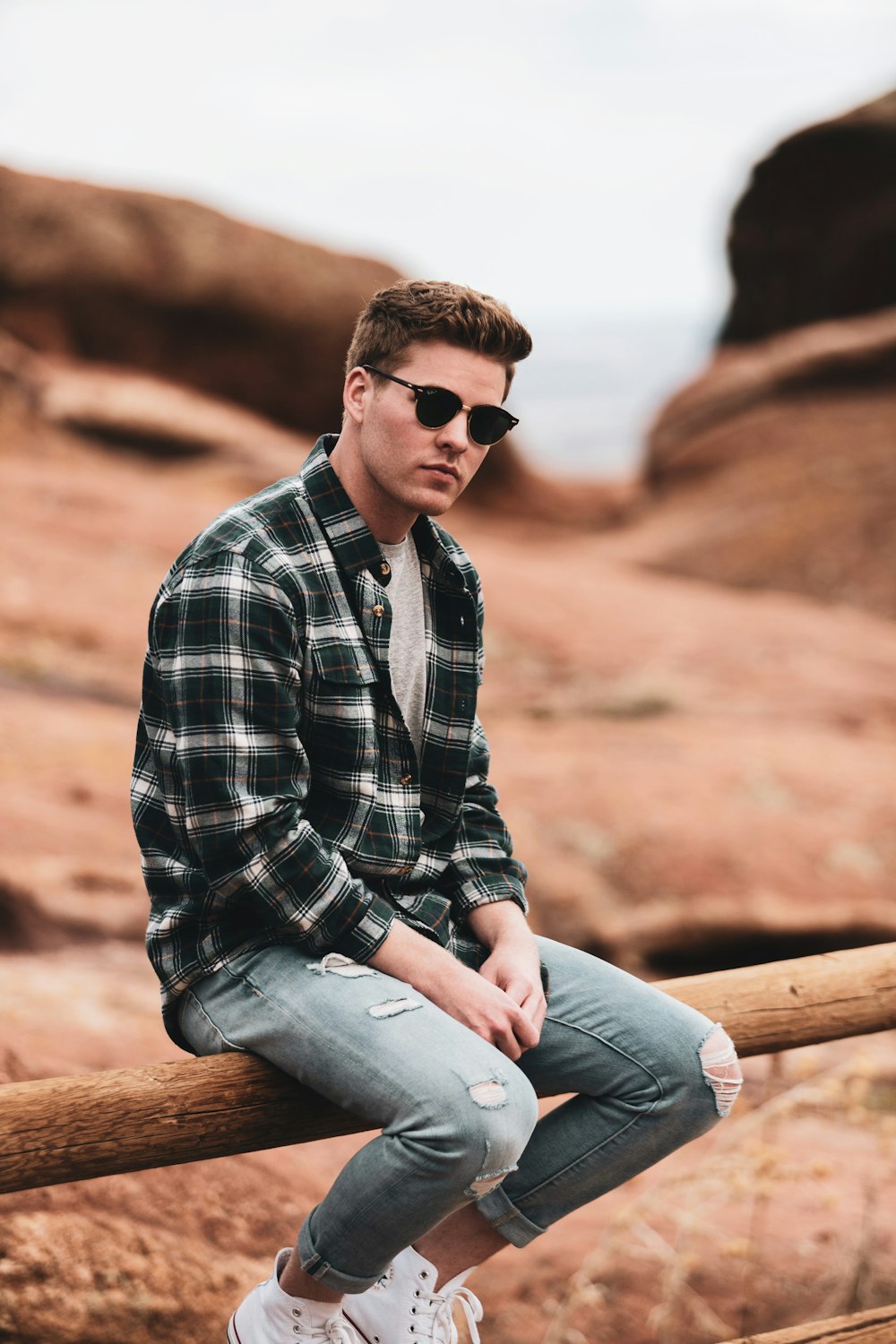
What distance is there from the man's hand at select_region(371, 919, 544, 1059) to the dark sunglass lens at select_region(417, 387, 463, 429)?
925mm

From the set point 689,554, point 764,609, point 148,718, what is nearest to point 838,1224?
point 148,718

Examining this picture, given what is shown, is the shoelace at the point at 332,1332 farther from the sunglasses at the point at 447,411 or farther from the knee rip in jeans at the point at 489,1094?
the sunglasses at the point at 447,411

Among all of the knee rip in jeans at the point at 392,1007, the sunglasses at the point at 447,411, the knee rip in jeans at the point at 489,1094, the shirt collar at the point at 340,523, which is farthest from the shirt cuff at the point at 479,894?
the sunglasses at the point at 447,411

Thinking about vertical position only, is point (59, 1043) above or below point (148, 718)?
below

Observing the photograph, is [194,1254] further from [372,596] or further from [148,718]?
[372,596]

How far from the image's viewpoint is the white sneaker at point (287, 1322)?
84.8 inches

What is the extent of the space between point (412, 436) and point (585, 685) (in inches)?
251

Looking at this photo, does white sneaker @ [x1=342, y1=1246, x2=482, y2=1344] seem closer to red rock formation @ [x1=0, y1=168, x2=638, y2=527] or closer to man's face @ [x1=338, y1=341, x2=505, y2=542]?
man's face @ [x1=338, y1=341, x2=505, y2=542]

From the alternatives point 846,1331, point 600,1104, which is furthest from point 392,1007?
point 846,1331

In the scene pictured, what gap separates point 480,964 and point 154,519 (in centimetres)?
772

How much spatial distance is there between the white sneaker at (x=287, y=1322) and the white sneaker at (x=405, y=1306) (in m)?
0.09

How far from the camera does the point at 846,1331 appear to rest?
2.56 metres

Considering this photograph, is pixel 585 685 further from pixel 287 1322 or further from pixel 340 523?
pixel 287 1322

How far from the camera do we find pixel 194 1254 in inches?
118
